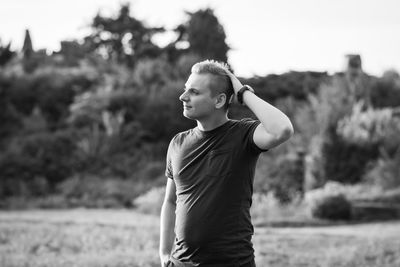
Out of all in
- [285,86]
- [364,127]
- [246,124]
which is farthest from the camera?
[285,86]

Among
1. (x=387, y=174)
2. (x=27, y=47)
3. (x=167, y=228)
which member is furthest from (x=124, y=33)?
(x=167, y=228)

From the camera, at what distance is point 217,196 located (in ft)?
8.23

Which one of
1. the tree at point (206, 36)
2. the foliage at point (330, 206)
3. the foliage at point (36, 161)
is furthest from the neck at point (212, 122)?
the tree at point (206, 36)

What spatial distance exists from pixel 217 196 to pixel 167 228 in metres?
0.50

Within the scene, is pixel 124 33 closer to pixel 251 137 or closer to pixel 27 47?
pixel 27 47

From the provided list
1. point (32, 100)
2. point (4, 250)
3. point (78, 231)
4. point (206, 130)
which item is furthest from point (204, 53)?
point (206, 130)

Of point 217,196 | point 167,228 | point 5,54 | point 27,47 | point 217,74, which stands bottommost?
point 167,228

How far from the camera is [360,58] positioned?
26156mm

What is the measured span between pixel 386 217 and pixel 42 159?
10122mm

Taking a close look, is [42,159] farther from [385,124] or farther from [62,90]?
[385,124]

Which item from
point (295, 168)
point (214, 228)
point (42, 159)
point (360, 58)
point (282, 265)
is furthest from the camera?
point (360, 58)

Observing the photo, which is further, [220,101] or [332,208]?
[332,208]

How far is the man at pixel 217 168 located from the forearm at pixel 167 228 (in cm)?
14

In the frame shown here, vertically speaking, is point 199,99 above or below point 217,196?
above
